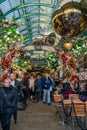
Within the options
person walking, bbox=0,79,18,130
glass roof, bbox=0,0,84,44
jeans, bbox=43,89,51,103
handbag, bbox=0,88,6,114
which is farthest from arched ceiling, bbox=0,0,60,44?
handbag, bbox=0,88,6,114

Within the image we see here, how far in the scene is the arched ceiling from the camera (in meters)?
21.0

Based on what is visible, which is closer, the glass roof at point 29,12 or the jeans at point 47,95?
the jeans at point 47,95

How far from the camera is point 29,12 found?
25.9 meters

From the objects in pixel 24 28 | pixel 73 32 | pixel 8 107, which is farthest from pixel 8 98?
pixel 24 28

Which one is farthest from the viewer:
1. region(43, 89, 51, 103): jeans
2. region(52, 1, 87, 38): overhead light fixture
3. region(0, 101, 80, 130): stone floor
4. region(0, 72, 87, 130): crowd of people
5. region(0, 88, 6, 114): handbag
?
region(43, 89, 51, 103): jeans

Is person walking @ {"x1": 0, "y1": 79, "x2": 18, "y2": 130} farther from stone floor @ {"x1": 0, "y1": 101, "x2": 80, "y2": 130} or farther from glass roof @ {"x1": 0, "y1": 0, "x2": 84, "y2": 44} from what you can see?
glass roof @ {"x1": 0, "y1": 0, "x2": 84, "y2": 44}

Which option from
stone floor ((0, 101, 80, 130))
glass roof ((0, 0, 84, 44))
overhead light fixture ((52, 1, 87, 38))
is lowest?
stone floor ((0, 101, 80, 130))

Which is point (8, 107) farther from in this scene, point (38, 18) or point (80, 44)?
point (38, 18)

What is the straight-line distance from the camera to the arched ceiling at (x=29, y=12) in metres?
21.0

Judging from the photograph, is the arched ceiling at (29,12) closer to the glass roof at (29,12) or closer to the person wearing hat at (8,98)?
the glass roof at (29,12)

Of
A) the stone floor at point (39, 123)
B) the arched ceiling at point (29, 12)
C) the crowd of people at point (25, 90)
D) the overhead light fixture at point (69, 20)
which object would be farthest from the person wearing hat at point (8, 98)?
the arched ceiling at point (29, 12)

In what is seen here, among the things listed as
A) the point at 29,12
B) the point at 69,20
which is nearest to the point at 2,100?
the point at 69,20

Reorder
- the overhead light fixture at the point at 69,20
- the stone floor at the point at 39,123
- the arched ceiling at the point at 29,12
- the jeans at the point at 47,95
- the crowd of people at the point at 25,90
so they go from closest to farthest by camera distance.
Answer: the overhead light fixture at the point at 69,20 < the crowd of people at the point at 25,90 < the stone floor at the point at 39,123 < the jeans at the point at 47,95 < the arched ceiling at the point at 29,12

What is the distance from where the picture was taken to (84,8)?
3.79m
